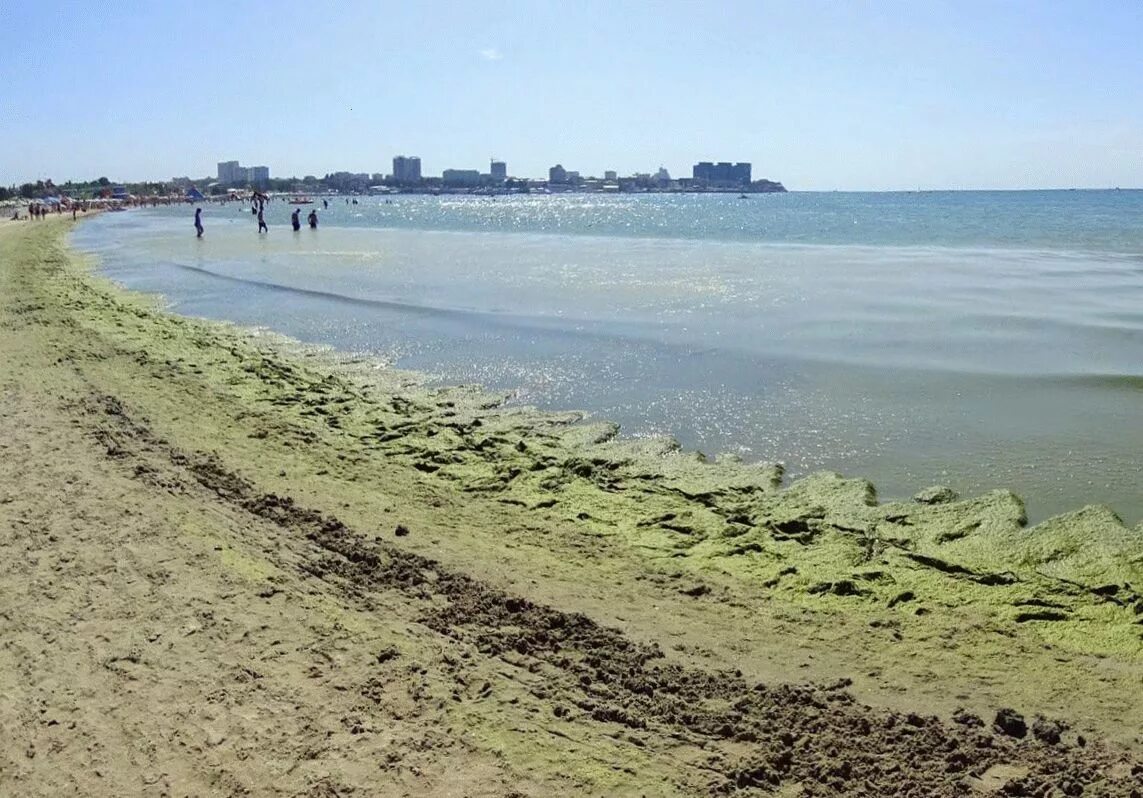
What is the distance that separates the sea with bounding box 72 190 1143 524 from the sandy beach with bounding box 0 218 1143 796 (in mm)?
1357

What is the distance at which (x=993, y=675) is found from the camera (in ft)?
15.9

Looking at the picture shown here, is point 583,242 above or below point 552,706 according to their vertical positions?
above

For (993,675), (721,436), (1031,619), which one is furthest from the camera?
(721,436)

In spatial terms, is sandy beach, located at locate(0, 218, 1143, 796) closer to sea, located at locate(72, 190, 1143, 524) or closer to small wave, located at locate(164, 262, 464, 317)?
sea, located at locate(72, 190, 1143, 524)

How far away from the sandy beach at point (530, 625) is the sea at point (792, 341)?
136cm

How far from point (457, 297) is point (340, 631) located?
669 inches

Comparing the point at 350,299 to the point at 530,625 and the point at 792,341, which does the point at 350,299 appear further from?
the point at 530,625

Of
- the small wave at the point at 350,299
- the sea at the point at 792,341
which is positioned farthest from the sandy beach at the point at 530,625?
the small wave at the point at 350,299

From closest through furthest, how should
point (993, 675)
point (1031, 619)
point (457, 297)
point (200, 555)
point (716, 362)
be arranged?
point (993, 675) < point (1031, 619) < point (200, 555) < point (716, 362) < point (457, 297)

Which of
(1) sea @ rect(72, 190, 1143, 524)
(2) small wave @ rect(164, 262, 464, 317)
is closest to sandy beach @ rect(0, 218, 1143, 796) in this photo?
(1) sea @ rect(72, 190, 1143, 524)

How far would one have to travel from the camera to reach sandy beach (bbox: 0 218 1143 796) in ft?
12.9

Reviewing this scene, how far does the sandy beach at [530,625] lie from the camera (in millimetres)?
3939

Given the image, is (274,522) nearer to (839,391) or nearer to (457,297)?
(839,391)

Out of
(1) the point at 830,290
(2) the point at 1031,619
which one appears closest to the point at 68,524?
(2) the point at 1031,619
